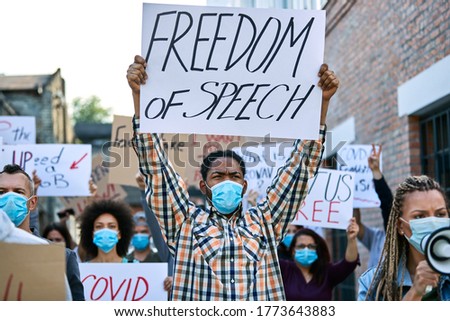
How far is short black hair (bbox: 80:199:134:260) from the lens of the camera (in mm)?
5406

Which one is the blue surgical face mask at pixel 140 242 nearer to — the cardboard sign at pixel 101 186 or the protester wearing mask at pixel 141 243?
the protester wearing mask at pixel 141 243

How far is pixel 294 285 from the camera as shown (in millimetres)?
5289

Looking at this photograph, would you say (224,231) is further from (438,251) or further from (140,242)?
(140,242)

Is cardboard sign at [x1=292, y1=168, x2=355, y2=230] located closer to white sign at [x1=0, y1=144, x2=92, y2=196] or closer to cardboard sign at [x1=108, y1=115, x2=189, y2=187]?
cardboard sign at [x1=108, y1=115, x2=189, y2=187]

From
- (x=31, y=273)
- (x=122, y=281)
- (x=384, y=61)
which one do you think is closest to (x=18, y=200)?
(x=31, y=273)

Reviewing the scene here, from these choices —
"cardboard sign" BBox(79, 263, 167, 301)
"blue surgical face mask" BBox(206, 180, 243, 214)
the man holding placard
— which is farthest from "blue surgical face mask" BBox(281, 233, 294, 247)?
"blue surgical face mask" BBox(206, 180, 243, 214)

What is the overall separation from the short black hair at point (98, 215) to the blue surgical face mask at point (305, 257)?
1.26m

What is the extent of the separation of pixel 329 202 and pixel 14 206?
288 centimetres

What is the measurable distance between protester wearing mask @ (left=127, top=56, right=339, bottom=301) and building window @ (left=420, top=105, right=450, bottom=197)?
154 inches

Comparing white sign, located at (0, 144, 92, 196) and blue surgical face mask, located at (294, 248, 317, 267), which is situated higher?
white sign, located at (0, 144, 92, 196)

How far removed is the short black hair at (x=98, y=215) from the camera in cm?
541
